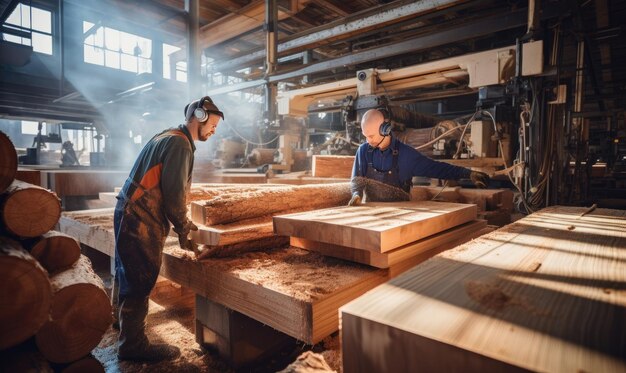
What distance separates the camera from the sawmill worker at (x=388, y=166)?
3.27 metres

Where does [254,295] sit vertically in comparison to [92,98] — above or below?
below

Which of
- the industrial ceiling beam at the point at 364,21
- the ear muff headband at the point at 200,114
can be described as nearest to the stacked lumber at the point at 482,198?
the industrial ceiling beam at the point at 364,21

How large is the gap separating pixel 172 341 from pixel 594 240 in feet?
9.07

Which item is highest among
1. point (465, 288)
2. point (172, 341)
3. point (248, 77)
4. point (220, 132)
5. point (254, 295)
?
point (248, 77)

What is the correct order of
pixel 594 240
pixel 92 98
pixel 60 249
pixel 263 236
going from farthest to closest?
pixel 92 98 < pixel 263 236 < pixel 60 249 < pixel 594 240

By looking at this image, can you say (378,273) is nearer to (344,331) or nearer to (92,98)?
(344,331)

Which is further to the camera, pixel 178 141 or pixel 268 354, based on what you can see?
pixel 178 141

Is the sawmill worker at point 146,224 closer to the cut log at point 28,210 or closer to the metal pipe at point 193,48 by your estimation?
the cut log at point 28,210

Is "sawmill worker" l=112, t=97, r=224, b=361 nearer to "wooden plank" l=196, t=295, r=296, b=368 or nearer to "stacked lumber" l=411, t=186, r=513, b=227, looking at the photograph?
"wooden plank" l=196, t=295, r=296, b=368

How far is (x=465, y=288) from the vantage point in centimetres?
90

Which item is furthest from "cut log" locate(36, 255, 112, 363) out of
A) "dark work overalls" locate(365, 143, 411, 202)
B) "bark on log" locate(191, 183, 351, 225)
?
"dark work overalls" locate(365, 143, 411, 202)

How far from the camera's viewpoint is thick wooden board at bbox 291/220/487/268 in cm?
167

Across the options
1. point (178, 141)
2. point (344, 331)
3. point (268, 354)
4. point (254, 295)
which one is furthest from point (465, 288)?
point (178, 141)

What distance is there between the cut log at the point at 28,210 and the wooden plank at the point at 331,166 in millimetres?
3490
